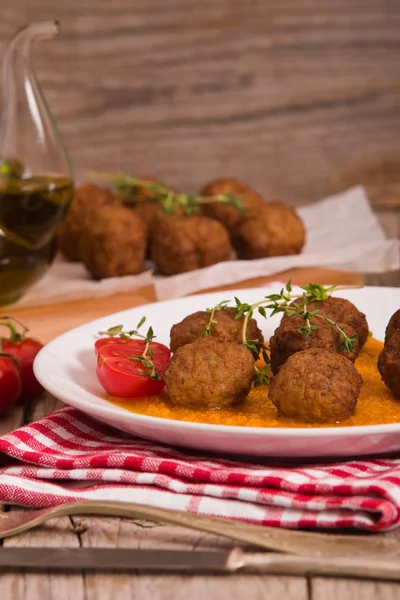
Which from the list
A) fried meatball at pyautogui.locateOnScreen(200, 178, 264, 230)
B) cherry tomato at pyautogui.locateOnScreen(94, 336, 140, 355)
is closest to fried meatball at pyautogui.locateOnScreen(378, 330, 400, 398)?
cherry tomato at pyautogui.locateOnScreen(94, 336, 140, 355)

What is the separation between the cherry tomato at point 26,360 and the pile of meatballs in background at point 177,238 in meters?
1.07

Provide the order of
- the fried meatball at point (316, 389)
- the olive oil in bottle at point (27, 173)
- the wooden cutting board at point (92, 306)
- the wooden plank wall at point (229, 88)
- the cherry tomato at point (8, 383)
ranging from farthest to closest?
the wooden plank wall at point (229, 88), the olive oil in bottle at point (27, 173), the wooden cutting board at point (92, 306), the cherry tomato at point (8, 383), the fried meatball at point (316, 389)

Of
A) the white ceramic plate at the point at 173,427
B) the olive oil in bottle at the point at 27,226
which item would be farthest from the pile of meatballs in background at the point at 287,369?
the olive oil in bottle at the point at 27,226

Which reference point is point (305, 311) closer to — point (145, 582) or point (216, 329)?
point (216, 329)

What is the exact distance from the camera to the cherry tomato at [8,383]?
231 cm

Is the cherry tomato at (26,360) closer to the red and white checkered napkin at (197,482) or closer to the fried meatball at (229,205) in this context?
the red and white checkered napkin at (197,482)

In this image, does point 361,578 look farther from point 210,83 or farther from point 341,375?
point 210,83

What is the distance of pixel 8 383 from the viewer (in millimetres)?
2320

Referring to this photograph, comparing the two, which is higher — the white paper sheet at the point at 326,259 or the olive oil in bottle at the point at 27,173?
the olive oil in bottle at the point at 27,173

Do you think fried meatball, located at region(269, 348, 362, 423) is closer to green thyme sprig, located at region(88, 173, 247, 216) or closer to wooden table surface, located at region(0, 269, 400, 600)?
wooden table surface, located at region(0, 269, 400, 600)

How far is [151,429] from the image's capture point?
6.02 feet

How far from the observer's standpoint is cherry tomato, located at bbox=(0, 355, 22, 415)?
2.31m

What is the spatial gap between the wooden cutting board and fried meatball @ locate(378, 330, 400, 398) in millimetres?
1277

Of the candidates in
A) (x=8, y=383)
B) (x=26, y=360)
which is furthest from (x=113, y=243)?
(x=8, y=383)
